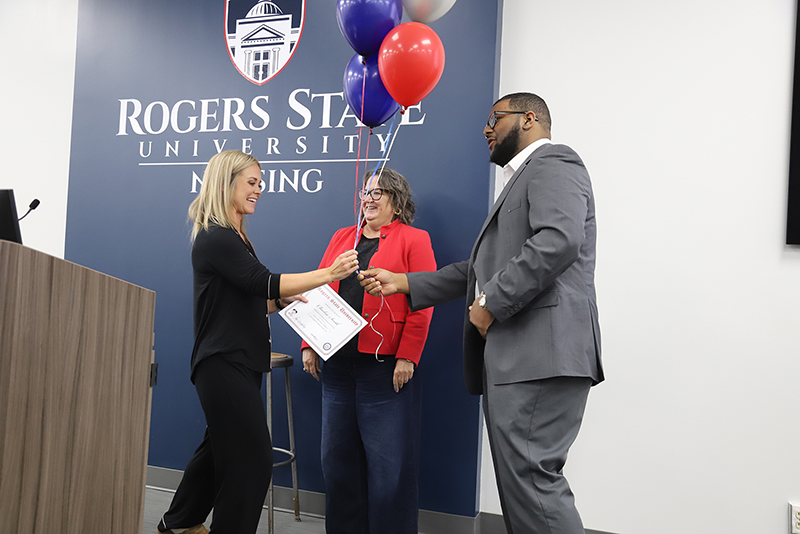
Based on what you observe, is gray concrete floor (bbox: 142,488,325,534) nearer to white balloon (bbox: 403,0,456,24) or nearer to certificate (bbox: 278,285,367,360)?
certificate (bbox: 278,285,367,360)

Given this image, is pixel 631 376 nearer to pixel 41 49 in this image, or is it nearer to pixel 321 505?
pixel 321 505

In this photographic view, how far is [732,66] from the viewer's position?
255cm

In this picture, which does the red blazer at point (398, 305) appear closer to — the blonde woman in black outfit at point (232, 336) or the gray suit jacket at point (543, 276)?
the blonde woman in black outfit at point (232, 336)

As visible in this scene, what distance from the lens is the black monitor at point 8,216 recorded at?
5.17ft

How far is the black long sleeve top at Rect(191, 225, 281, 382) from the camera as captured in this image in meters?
2.08

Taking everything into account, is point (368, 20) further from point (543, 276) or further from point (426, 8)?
point (543, 276)

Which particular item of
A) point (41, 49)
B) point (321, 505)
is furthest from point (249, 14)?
point (321, 505)

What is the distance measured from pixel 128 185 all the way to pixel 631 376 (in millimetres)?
2913

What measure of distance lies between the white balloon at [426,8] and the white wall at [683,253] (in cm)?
67

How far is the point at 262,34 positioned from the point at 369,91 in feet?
3.88

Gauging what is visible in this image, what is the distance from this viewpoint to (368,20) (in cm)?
221

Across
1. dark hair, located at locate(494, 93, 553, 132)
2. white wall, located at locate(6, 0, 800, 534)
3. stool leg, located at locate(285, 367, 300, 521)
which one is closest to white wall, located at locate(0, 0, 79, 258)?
stool leg, located at locate(285, 367, 300, 521)

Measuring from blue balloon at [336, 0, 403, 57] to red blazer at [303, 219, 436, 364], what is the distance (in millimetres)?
767

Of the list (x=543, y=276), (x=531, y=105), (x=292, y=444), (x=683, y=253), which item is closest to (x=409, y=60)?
(x=531, y=105)
